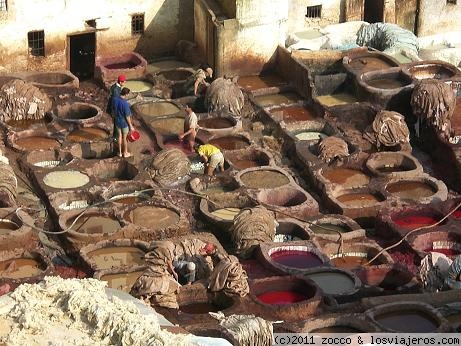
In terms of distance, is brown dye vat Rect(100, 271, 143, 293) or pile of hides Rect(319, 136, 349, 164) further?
pile of hides Rect(319, 136, 349, 164)

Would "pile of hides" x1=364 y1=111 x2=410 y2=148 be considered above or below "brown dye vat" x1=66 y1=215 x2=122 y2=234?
above

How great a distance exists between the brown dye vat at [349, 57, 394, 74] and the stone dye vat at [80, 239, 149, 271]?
37.4 ft

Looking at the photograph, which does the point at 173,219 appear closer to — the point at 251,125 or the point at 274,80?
the point at 251,125

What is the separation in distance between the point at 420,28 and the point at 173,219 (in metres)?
15.0

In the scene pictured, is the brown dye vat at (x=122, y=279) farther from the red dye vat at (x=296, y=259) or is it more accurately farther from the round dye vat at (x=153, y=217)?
the red dye vat at (x=296, y=259)

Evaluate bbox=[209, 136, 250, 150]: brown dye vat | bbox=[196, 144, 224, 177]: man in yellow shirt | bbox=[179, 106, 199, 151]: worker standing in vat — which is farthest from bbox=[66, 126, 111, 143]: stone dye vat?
bbox=[196, 144, 224, 177]: man in yellow shirt

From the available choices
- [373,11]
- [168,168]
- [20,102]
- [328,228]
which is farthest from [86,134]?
[373,11]

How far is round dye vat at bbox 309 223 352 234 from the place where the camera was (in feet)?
101

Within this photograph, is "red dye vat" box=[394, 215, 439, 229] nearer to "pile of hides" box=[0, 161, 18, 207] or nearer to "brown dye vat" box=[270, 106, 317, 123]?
"brown dye vat" box=[270, 106, 317, 123]

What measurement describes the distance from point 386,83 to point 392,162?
4298 mm

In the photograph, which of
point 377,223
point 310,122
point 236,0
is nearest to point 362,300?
point 377,223

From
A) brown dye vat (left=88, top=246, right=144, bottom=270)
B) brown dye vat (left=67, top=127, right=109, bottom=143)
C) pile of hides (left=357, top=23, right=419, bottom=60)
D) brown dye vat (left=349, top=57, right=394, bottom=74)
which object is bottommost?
brown dye vat (left=88, top=246, right=144, bottom=270)

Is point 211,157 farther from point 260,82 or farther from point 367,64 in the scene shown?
point 367,64

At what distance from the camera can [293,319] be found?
26.6 metres
